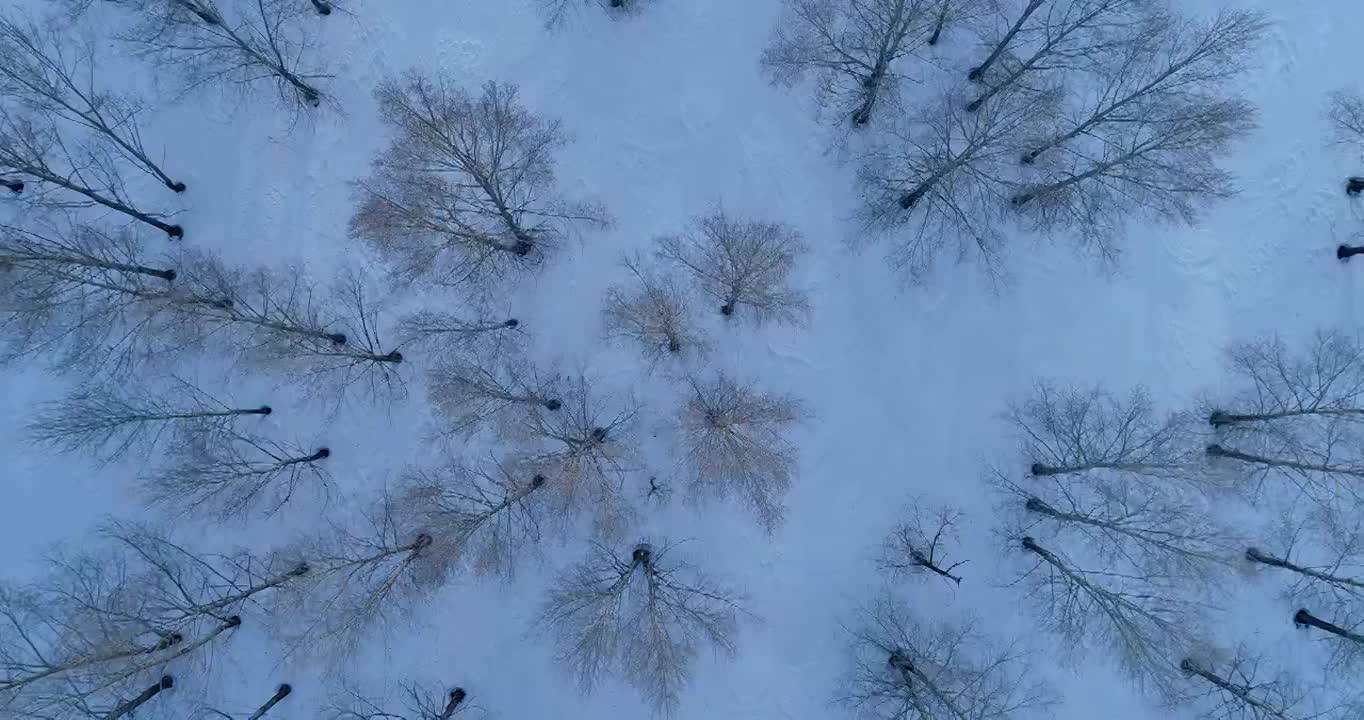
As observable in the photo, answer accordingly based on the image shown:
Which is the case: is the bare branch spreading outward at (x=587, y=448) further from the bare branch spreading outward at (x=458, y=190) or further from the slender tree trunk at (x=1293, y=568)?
the slender tree trunk at (x=1293, y=568)

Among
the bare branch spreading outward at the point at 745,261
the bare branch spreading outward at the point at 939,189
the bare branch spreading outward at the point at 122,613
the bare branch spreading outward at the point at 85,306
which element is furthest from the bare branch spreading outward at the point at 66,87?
the bare branch spreading outward at the point at 939,189

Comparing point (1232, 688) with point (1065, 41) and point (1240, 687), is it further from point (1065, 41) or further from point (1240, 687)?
point (1065, 41)

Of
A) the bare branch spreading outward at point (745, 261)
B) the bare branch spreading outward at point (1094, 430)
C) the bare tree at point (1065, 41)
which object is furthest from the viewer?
the bare tree at point (1065, 41)

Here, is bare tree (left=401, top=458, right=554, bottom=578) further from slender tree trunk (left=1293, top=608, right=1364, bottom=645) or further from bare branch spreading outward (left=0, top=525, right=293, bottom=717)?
slender tree trunk (left=1293, top=608, right=1364, bottom=645)

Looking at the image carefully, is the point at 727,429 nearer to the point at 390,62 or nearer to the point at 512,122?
the point at 512,122

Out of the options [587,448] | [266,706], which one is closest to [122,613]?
[266,706]

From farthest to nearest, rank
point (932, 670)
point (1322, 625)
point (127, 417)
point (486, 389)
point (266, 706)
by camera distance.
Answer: point (486, 389)
point (127, 417)
point (932, 670)
point (266, 706)
point (1322, 625)

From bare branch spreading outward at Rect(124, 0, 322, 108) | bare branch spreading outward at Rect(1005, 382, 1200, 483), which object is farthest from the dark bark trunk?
bare branch spreading outward at Rect(124, 0, 322, 108)
